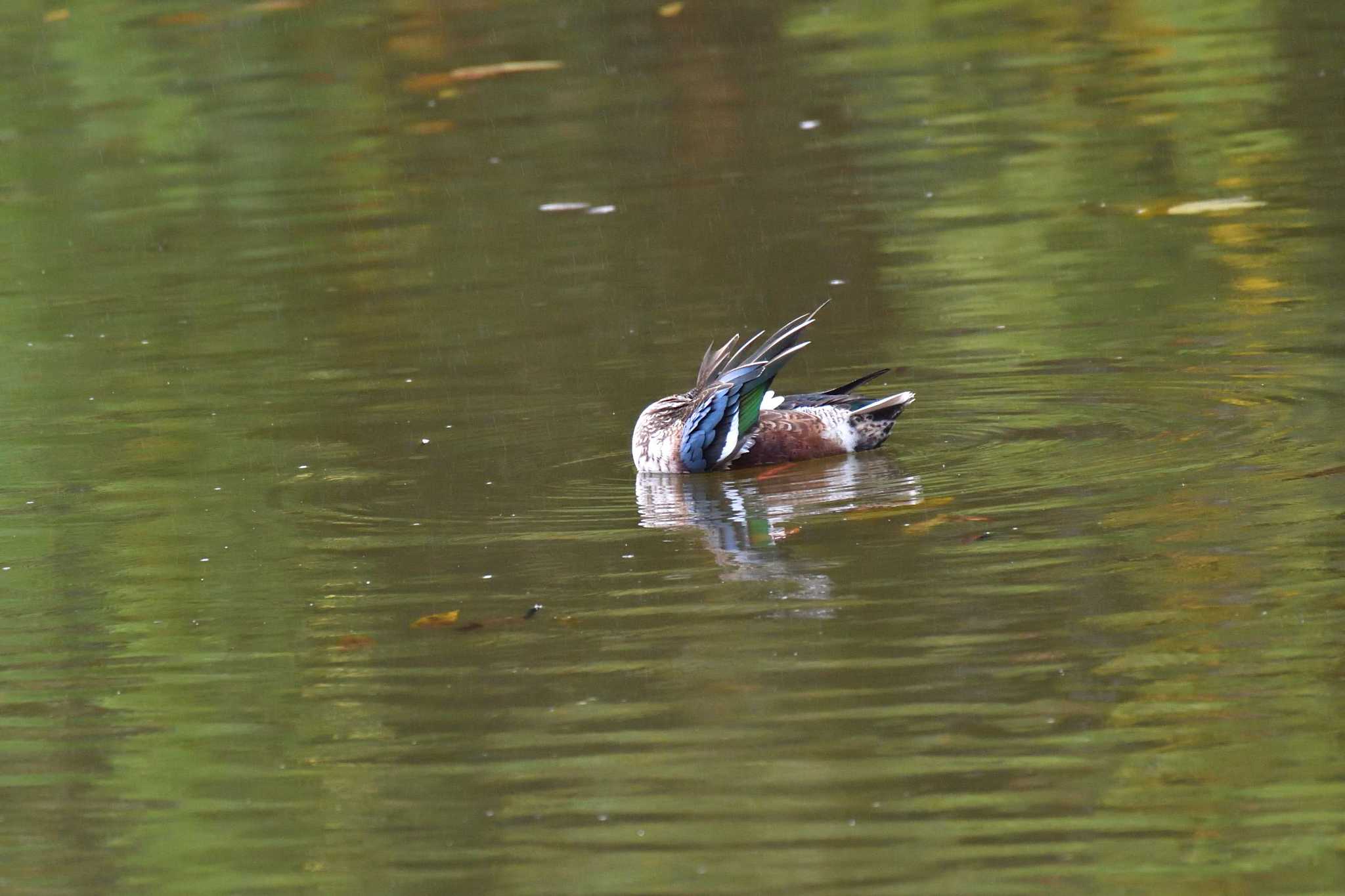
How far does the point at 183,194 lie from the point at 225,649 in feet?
30.5

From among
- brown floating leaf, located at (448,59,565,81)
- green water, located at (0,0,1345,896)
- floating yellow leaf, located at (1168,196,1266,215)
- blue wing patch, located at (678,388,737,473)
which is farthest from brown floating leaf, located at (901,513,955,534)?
brown floating leaf, located at (448,59,565,81)

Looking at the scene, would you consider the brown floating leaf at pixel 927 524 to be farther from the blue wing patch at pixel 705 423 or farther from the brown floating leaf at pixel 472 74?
the brown floating leaf at pixel 472 74

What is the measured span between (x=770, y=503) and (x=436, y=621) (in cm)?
170

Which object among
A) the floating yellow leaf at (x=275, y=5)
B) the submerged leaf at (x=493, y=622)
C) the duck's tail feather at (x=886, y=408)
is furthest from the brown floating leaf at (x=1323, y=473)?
the floating yellow leaf at (x=275, y=5)

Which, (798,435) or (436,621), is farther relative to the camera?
(798,435)

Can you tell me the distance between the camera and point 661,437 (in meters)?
8.59

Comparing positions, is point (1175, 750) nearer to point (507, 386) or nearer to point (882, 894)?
point (882, 894)

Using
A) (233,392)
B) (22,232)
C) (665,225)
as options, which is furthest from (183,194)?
(233,392)

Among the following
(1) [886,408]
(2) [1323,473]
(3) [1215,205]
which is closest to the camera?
(2) [1323,473]

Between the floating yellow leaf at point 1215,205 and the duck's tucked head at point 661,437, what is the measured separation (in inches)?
176

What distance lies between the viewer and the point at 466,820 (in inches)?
209

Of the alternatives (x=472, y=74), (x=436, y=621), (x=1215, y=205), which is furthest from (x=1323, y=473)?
(x=472, y=74)

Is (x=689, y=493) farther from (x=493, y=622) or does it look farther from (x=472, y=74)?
(x=472, y=74)

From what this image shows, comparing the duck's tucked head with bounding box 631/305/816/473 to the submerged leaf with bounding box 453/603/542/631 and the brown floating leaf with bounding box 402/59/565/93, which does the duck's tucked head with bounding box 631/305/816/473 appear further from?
the brown floating leaf with bounding box 402/59/565/93
